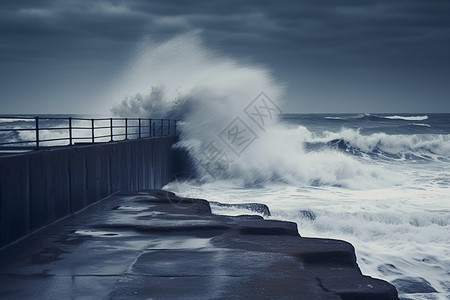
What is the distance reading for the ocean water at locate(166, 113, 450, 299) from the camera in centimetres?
848

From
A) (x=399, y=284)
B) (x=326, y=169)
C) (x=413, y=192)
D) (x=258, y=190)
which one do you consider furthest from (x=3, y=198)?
(x=326, y=169)

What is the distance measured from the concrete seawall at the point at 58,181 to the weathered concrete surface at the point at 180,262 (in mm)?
244

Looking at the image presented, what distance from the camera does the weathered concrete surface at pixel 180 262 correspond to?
4237 millimetres

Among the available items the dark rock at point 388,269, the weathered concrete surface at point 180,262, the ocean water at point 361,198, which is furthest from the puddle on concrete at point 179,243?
the dark rock at point 388,269

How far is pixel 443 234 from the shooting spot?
1055 centimetres

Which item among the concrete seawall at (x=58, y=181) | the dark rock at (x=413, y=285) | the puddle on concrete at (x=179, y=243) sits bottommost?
the dark rock at (x=413, y=285)

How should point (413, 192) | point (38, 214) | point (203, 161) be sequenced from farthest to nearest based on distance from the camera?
point (203, 161) < point (413, 192) < point (38, 214)

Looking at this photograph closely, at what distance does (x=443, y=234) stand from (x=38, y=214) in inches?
300

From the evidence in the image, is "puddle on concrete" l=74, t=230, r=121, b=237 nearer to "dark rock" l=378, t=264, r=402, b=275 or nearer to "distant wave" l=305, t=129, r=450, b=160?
"dark rock" l=378, t=264, r=402, b=275

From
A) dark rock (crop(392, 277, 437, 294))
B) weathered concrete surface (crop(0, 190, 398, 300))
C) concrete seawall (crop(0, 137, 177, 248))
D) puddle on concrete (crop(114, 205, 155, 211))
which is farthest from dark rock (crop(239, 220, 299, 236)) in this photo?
concrete seawall (crop(0, 137, 177, 248))

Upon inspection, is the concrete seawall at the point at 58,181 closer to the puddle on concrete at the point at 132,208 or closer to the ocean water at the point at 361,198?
the puddle on concrete at the point at 132,208

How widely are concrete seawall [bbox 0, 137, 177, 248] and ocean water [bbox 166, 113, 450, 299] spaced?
94.6 inches

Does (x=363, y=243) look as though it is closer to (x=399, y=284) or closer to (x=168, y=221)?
(x=399, y=284)

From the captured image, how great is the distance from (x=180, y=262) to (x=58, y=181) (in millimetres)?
3467
